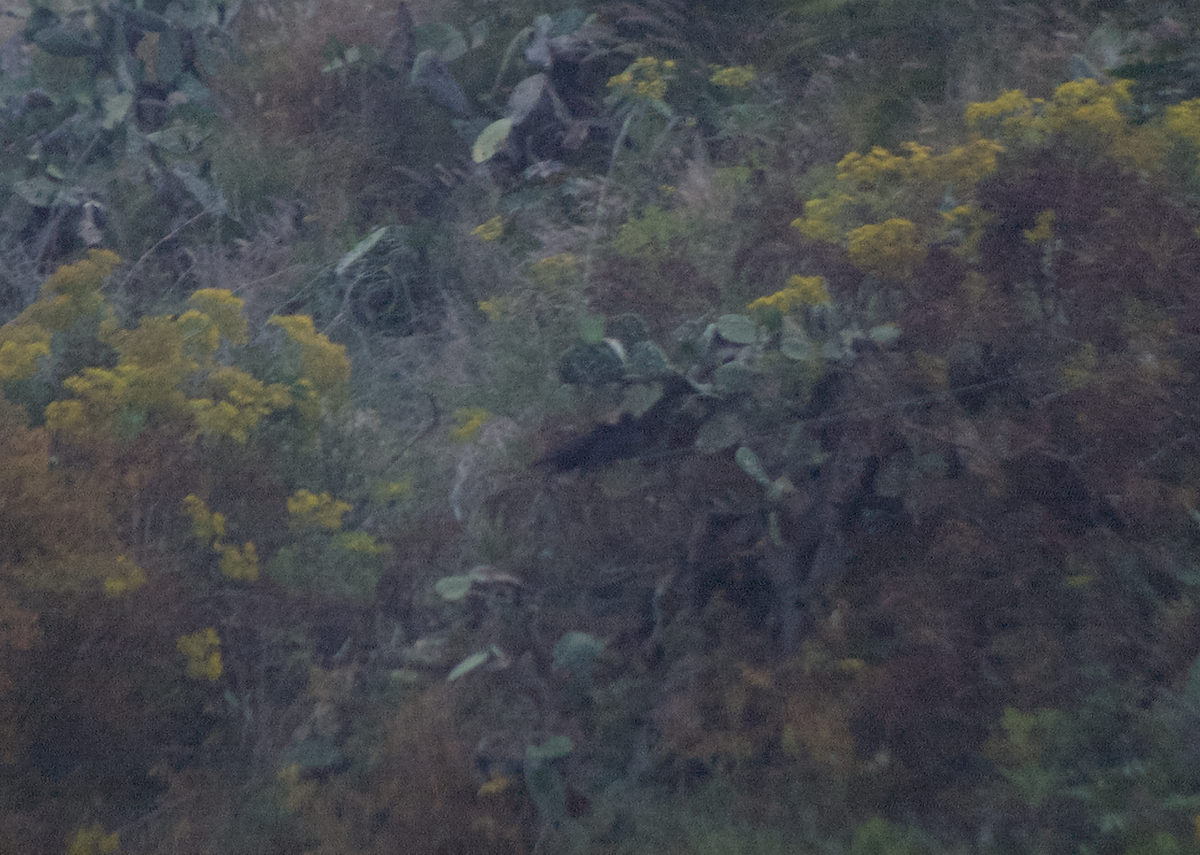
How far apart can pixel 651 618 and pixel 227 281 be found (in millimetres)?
2611

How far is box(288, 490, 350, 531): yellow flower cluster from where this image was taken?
2.82m

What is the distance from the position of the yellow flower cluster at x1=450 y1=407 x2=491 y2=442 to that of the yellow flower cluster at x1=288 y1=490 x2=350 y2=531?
1.44 ft

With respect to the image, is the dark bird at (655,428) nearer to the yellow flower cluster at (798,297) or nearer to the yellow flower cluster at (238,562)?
the yellow flower cluster at (798,297)

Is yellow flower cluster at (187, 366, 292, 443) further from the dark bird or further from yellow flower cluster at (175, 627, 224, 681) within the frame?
the dark bird

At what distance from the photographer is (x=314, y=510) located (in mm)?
2924

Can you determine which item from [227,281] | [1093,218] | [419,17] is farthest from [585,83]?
[1093,218]

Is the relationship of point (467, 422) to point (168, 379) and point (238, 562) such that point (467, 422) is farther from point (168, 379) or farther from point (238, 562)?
point (168, 379)

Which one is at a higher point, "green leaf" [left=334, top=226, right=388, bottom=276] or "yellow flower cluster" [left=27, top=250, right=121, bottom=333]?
"yellow flower cluster" [left=27, top=250, right=121, bottom=333]

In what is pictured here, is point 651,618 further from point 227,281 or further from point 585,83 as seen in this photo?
point 585,83

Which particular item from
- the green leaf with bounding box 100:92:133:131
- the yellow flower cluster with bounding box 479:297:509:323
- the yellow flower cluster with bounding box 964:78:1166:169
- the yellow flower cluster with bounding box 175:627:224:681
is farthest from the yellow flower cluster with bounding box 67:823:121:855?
the green leaf with bounding box 100:92:133:131

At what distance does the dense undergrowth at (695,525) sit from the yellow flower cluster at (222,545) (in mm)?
13

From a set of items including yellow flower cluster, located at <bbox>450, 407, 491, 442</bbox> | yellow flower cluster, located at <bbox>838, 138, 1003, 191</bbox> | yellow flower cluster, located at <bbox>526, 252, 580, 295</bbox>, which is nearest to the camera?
yellow flower cluster, located at <bbox>838, 138, 1003, 191</bbox>

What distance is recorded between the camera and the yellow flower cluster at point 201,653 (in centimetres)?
261

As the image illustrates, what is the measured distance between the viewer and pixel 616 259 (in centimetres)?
350
